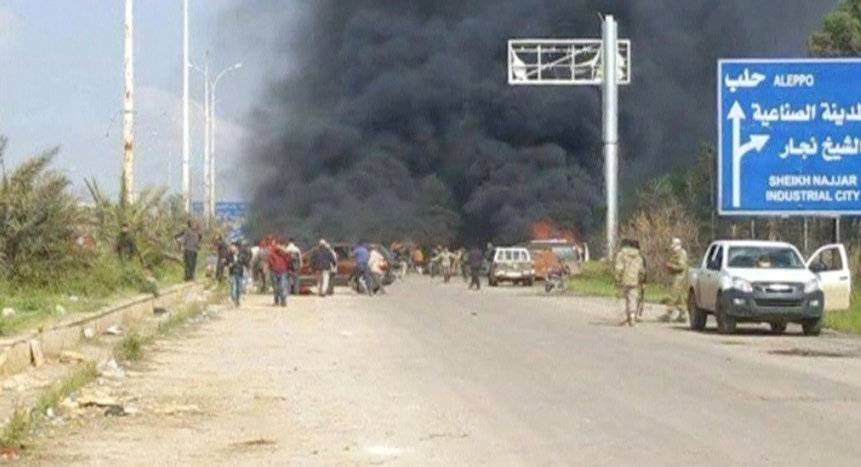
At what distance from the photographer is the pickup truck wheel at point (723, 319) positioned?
30266 mm

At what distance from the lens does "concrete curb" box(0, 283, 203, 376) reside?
62.3 feet

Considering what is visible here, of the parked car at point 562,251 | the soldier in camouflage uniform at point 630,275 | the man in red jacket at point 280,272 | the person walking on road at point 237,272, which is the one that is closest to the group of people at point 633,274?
the soldier in camouflage uniform at point 630,275

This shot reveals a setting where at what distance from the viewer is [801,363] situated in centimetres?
2289

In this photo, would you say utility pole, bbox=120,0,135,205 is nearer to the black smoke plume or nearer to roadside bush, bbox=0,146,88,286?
roadside bush, bbox=0,146,88,286

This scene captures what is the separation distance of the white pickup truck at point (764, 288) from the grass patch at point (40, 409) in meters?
13.7

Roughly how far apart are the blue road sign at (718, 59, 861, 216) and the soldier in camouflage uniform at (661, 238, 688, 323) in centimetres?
122

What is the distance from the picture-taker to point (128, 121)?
3975 cm

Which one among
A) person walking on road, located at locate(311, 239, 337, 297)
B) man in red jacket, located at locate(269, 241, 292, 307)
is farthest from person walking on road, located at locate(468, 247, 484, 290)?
man in red jacket, located at locate(269, 241, 292, 307)

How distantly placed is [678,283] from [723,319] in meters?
4.99

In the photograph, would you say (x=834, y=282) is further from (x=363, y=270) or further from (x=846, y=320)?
(x=363, y=270)

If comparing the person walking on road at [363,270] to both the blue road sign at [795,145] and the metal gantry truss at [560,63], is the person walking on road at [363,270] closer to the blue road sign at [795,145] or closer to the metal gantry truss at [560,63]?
the metal gantry truss at [560,63]

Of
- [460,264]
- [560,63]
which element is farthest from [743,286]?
[460,264]

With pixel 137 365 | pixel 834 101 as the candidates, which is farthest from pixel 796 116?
pixel 137 365

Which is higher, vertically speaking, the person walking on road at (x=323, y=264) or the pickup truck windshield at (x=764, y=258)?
the pickup truck windshield at (x=764, y=258)
